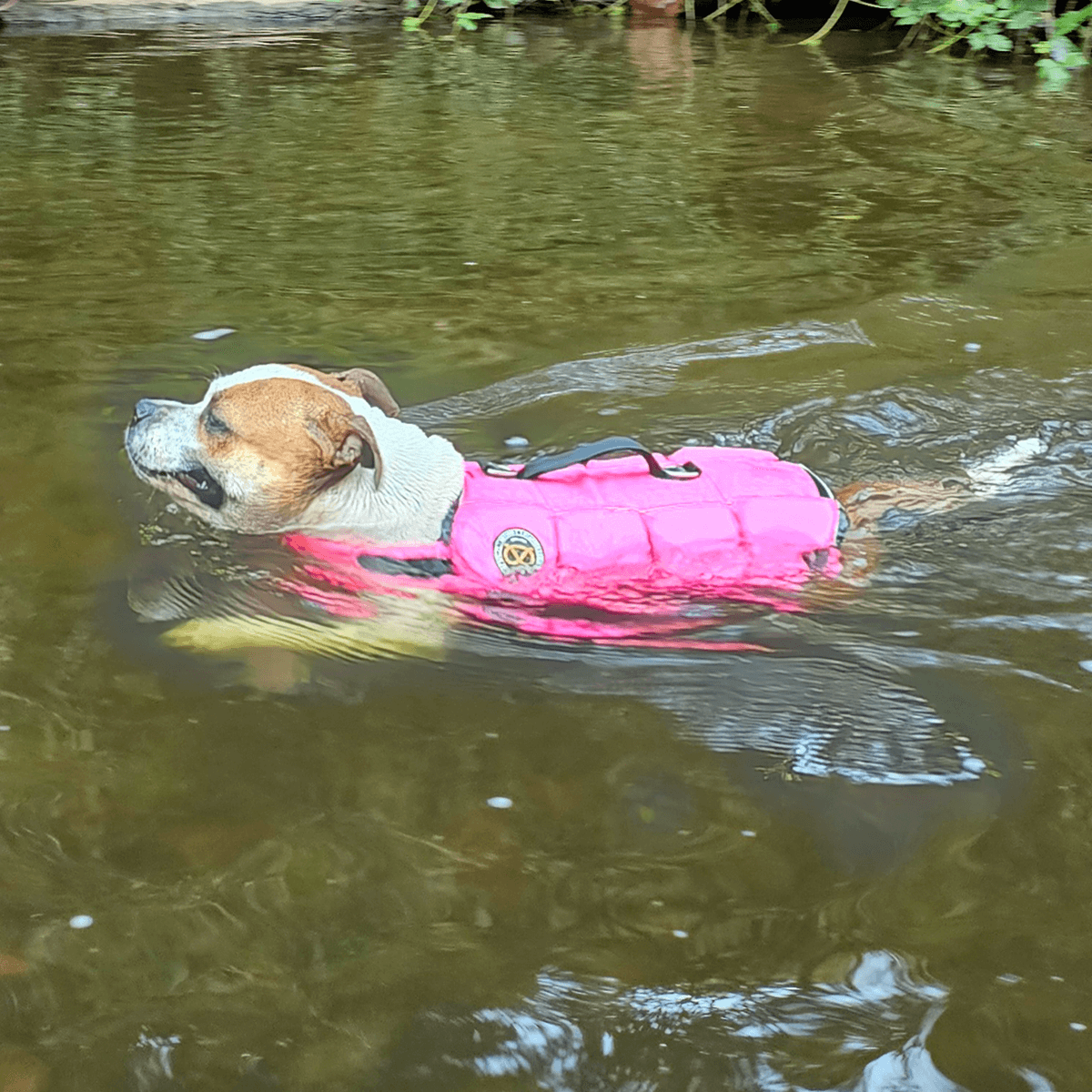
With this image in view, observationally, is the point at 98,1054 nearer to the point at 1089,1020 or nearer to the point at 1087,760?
the point at 1089,1020

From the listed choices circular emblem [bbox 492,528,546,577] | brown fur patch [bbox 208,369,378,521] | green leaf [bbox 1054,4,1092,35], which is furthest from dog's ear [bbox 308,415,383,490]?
green leaf [bbox 1054,4,1092,35]

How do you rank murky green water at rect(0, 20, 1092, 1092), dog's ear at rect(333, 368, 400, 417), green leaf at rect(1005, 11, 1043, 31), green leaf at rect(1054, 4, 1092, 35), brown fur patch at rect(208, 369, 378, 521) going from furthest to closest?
green leaf at rect(1005, 11, 1043, 31) → green leaf at rect(1054, 4, 1092, 35) → dog's ear at rect(333, 368, 400, 417) → brown fur patch at rect(208, 369, 378, 521) → murky green water at rect(0, 20, 1092, 1092)

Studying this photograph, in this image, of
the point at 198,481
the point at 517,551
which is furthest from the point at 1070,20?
the point at 198,481

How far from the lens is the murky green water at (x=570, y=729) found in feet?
8.05

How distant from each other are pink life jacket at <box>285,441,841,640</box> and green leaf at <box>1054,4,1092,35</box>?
880 cm

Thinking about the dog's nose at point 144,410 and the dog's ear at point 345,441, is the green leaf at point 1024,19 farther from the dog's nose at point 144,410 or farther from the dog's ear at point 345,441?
the dog's nose at point 144,410

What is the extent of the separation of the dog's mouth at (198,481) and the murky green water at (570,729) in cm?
42

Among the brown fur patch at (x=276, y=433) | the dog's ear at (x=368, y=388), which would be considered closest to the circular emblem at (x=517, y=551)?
the brown fur patch at (x=276, y=433)

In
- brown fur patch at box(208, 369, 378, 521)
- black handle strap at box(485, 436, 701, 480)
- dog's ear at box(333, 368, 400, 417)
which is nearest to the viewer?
brown fur patch at box(208, 369, 378, 521)

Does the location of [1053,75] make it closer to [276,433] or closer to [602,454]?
[602,454]

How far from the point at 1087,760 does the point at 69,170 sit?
7111 millimetres

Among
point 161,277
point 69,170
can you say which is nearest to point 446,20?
point 69,170

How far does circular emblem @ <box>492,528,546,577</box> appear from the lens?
3676 millimetres

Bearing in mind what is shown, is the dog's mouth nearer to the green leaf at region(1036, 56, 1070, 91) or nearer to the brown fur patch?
the brown fur patch
